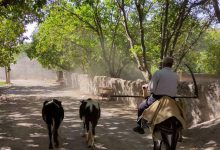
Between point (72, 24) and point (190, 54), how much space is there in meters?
15.1

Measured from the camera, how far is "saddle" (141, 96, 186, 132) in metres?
7.77

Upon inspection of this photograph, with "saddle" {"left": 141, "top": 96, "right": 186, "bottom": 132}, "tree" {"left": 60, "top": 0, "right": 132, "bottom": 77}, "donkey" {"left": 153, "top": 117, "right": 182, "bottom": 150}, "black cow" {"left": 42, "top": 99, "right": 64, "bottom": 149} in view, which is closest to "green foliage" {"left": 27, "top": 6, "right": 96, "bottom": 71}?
"tree" {"left": 60, "top": 0, "right": 132, "bottom": 77}

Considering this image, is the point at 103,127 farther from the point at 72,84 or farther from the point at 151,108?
the point at 72,84

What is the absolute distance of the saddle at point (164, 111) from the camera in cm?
777

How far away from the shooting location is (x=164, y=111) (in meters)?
7.84

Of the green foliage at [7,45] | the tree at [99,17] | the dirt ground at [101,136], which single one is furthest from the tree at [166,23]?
the green foliage at [7,45]

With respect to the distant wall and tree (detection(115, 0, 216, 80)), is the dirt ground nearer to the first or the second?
tree (detection(115, 0, 216, 80))

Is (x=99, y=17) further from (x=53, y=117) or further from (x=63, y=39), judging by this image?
(x=53, y=117)

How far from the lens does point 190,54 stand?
39.5 meters

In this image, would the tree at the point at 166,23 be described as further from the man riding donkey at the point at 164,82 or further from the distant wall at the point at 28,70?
the distant wall at the point at 28,70

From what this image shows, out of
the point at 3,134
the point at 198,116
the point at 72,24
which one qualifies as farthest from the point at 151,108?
the point at 72,24

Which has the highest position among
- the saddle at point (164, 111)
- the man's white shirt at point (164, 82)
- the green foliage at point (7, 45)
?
the green foliage at point (7, 45)

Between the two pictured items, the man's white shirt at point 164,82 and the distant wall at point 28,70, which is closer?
the man's white shirt at point 164,82

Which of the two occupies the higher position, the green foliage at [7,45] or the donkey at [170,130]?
the green foliage at [7,45]
